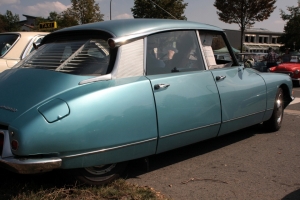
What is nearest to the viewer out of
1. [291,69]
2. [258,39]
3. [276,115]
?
[276,115]

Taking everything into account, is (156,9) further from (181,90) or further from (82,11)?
(181,90)

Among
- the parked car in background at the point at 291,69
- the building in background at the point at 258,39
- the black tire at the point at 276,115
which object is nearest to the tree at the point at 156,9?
the parked car in background at the point at 291,69

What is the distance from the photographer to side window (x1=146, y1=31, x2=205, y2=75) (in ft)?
11.7

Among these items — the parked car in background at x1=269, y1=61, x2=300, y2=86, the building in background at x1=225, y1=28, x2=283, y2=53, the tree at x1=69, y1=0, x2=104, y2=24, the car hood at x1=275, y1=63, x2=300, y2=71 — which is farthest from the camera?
the building in background at x1=225, y1=28, x2=283, y2=53

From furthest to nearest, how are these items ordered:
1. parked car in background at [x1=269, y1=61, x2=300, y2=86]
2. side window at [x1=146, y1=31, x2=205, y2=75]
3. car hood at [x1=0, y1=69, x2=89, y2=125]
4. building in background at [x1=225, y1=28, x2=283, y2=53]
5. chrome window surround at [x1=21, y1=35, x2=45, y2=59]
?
building in background at [x1=225, y1=28, x2=283, y2=53] → parked car in background at [x1=269, y1=61, x2=300, y2=86] → chrome window surround at [x1=21, y1=35, x2=45, y2=59] → side window at [x1=146, y1=31, x2=205, y2=75] → car hood at [x1=0, y1=69, x2=89, y2=125]

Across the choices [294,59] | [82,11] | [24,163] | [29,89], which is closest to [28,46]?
[29,89]

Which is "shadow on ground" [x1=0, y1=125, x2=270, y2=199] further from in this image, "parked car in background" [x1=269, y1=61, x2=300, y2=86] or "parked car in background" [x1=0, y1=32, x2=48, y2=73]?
"parked car in background" [x1=269, y1=61, x2=300, y2=86]

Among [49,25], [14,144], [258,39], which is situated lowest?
[258,39]

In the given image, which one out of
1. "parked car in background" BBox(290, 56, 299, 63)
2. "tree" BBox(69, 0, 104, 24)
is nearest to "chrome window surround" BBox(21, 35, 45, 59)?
"parked car in background" BBox(290, 56, 299, 63)

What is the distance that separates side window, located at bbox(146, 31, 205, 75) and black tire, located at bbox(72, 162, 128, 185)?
97 centimetres

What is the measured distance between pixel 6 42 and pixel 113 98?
4530 millimetres

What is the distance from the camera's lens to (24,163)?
8.62 feet

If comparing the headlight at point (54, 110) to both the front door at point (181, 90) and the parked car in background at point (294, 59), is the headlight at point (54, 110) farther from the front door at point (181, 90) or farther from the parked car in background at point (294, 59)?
the parked car in background at point (294, 59)

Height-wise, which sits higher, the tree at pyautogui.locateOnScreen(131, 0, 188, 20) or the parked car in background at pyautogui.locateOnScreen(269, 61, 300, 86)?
the tree at pyautogui.locateOnScreen(131, 0, 188, 20)
